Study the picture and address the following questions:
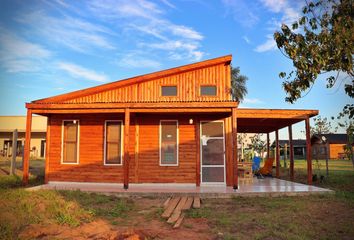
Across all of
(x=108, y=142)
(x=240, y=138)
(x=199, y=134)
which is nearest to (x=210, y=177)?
(x=199, y=134)

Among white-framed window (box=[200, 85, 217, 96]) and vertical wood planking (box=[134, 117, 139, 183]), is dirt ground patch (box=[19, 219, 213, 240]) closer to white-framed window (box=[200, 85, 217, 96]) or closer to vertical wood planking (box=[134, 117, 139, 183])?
vertical wood planking (box=[134, 117, 139, 183])

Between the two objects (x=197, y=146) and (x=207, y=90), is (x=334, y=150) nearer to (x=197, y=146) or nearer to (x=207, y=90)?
(x=207, y=90)

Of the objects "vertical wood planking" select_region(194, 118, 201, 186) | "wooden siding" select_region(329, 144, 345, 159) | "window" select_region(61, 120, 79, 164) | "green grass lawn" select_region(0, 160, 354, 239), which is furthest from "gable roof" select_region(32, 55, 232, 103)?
"wooden siding" select_region(329, 144, 345, 159)

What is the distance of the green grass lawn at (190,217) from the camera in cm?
586

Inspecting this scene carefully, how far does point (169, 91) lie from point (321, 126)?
14.9 m

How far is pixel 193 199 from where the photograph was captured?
945 cm

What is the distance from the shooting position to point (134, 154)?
1223 centimetres

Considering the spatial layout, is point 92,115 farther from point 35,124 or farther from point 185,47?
point 35,124

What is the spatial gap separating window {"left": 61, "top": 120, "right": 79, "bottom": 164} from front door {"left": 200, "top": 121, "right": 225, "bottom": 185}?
5035mm

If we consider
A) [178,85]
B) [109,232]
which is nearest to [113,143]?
[178,85]

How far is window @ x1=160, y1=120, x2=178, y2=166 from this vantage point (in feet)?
39.9

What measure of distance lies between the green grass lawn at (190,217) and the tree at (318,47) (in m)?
2.55

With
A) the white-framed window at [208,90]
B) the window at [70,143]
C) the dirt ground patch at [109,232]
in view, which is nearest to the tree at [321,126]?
the white-framed window at [208,90]

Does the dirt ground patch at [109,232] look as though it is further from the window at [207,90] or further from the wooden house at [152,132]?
the window at [207,90]
